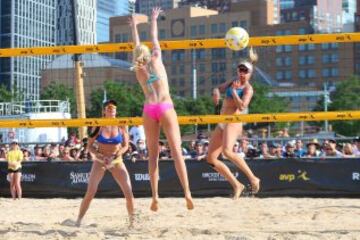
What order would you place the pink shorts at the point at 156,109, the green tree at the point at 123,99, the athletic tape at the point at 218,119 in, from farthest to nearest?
the green tree at the point at 123,99 < the athletic tape at the point at 218,119 < the pink shorts at the point at 156,109

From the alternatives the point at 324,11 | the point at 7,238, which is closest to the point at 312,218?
the point at 7,238

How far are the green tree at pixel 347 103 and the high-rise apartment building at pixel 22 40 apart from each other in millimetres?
25758

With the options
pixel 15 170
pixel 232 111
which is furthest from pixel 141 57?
pixel 15 170

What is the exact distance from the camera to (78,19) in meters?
25.0

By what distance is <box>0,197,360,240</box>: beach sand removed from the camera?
7750mm

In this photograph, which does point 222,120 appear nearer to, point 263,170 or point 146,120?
point 146,120

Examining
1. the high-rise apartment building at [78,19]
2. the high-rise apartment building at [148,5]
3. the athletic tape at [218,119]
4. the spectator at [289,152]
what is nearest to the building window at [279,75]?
the high-rise apartment building at [78,19]

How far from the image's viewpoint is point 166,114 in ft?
24.7

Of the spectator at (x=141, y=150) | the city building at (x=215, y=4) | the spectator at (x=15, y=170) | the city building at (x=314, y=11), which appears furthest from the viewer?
the city building at (x=314, y=11)

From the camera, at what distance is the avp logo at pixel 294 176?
14328 millimetres

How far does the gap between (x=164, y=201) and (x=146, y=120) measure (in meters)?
6.26

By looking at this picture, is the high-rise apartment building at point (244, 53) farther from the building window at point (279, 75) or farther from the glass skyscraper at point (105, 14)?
A: the glass skyscraper at point (105, 14)

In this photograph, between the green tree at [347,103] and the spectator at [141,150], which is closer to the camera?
the spectator at [141,150]

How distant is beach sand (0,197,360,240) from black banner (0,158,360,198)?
554 mm
